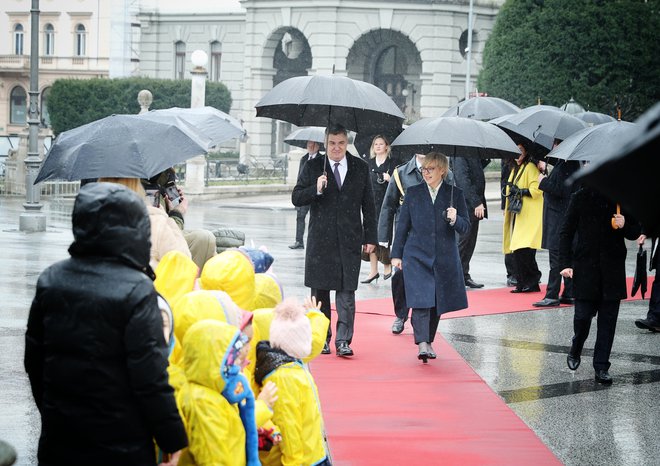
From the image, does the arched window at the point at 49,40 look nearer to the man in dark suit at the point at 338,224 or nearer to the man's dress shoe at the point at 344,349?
the man in dark suit at the point at 338,224

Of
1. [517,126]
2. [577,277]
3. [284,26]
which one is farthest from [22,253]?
[284,26]

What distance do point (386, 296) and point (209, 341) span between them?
9.26 m

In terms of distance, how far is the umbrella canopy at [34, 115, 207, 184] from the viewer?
6.39 metres

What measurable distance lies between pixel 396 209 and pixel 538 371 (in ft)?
13.4

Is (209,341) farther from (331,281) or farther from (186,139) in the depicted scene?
(331,281)

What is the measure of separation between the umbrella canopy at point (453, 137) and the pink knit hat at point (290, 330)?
435 cm

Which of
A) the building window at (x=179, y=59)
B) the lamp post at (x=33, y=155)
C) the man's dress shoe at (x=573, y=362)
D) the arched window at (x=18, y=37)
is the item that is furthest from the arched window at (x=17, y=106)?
the man's dress shoe at (x=573, y=362)

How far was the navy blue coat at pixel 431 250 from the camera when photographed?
9430 millimetres

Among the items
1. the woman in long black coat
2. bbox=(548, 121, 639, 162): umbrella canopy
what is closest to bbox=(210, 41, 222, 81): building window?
bbox=(548, 121, 639, 162): umbrella canopy

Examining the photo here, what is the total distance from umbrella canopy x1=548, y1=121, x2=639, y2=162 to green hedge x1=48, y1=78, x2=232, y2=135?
135 ft

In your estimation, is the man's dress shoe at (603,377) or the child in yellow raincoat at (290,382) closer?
the child in yellow raincoat at (290,382)

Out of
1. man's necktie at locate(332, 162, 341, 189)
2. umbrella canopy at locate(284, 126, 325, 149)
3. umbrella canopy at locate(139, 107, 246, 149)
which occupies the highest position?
umbrella canopy at locate(139, 107, 246, 149)

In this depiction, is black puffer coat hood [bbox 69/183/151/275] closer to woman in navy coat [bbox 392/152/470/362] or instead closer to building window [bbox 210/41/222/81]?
woman in navy coat [bbox 392/152/470/362]

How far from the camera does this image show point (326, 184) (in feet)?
31.3
